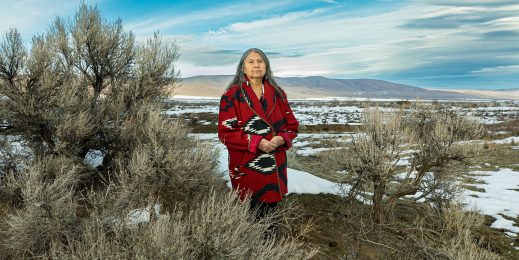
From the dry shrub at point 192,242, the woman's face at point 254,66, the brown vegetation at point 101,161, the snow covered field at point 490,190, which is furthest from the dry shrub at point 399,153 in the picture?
the dry shrub at point 192,242

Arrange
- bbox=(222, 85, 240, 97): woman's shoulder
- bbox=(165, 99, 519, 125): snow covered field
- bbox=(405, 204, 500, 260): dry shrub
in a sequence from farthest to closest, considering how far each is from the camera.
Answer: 1. bbox=(165, 99, 519, 125): snow covered field
2. bbox=(405, 204, 500, 260): dry shrub
3. bbox=(222, 85, 240, 97): woman's shoulder

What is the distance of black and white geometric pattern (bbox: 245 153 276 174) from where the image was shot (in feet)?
10.5

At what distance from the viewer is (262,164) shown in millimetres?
3203

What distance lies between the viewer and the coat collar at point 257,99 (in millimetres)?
3230

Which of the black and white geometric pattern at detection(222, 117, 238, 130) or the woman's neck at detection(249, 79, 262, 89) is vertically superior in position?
the woman's neck at detection(249, 79, 262, 89)

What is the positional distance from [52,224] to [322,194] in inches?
155

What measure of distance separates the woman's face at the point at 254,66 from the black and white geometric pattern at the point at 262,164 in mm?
695

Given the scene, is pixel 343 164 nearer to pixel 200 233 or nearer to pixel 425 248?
pixel 425 248

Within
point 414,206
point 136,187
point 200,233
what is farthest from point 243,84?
point 414,206

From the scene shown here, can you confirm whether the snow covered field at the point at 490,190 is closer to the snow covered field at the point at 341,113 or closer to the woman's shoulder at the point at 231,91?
the snow covered field at the point at 341,113

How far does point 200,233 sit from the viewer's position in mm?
2633

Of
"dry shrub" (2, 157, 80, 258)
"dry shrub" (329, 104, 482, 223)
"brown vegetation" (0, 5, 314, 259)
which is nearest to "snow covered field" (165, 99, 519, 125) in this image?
"dry shrub" (329, 104, 482, 223)

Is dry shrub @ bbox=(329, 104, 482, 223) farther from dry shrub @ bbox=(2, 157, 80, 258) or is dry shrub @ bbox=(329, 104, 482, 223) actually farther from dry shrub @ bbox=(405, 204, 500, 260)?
dry shrub @ bbox=(2, 157, 80, 258)

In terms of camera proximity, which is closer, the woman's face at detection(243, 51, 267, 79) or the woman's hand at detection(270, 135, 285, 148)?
the woman's hand at detection(270, 135, 285, 148)
